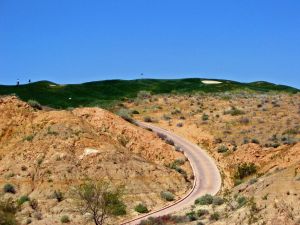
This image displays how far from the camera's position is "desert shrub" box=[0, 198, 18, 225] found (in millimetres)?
40750

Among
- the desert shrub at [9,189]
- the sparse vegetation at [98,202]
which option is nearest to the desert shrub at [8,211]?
the desert shrub at [9,189]

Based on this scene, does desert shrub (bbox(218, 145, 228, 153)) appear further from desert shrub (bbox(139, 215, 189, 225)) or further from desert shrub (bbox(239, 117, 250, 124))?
desert shrub (bbox(139, 215, 189, 225))

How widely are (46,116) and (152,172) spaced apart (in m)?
15.2

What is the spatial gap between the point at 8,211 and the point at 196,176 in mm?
21154

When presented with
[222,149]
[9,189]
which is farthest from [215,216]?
[222,149]

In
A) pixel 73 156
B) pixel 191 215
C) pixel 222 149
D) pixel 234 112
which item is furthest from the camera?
pixel 234 112

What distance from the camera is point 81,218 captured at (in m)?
47.2

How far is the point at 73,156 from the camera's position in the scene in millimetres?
57188

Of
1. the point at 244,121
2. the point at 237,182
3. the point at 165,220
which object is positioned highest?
the point at 244,121

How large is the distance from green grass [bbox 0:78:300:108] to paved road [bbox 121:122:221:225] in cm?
2793

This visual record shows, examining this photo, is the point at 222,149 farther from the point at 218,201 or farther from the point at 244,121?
the point at 218,201

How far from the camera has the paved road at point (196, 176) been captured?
4922cm

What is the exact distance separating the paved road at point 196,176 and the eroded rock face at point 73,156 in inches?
62.5

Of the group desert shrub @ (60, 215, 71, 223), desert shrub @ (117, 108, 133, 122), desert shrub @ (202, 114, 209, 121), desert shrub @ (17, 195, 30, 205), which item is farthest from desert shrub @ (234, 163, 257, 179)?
desert shrub @ (202, 114, 209, 121)
